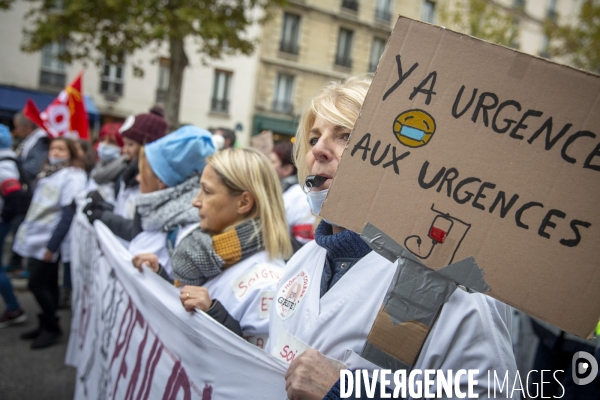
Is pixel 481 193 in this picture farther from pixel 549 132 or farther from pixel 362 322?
pixel 362 322

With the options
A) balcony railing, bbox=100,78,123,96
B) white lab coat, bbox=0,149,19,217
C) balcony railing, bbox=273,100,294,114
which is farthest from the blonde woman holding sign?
balcony railing, bbox=273,100,294,114

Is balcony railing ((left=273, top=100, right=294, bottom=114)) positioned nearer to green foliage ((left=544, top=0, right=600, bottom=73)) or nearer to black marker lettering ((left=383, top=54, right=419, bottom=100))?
green foliage ((left=544, top=0, right=600, bottom=73))

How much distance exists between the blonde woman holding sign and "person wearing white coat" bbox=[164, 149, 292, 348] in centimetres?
34

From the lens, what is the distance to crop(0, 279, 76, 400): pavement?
3.24m

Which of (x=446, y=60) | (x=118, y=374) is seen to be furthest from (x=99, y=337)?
(x=446, y=60)

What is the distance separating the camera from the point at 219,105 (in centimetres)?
2112

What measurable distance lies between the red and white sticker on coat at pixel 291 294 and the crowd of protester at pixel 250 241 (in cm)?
1

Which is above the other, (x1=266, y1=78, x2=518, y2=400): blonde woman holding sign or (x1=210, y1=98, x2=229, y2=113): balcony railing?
(x1=266, y1=78, x2=518, y2=400): blonde woman holding sign

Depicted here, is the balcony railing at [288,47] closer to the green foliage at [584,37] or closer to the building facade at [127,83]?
the building facade at [127,83]

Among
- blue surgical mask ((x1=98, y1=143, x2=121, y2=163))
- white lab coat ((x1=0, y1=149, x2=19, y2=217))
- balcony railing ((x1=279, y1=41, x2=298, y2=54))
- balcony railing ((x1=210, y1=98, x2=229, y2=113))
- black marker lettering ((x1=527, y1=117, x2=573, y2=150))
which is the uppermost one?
balcony railing ((x1=279, y1=41, x2=298, y2=54))

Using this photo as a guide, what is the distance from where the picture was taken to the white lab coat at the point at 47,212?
4.00 meters

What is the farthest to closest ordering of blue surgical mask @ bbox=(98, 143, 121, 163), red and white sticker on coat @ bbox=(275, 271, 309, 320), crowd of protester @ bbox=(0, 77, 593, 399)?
1. blue surgical mask @ bbox=(98, 143, 121, 163)
2. red and white sticker on coat @ bbox=(275, 271, 309, 320)
3. crowd of protester @ bbox=(0, 77, 593, 399)

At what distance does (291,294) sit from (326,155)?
47cm

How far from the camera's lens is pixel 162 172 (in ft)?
9.45
